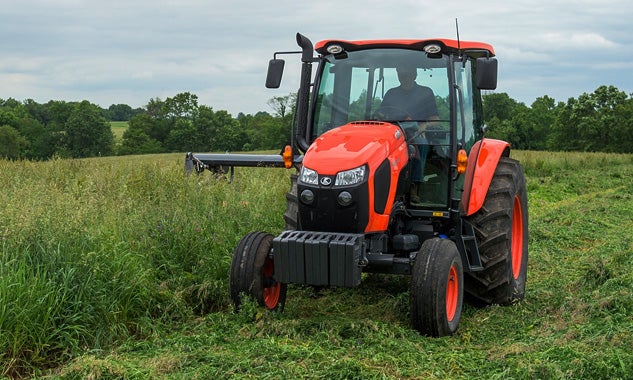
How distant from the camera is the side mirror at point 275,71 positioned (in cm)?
580

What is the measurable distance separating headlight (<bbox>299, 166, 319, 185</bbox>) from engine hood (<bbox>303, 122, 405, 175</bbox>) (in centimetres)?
3

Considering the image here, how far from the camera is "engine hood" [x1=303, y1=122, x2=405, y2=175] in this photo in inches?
200

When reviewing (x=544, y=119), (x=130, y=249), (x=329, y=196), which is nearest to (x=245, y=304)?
(x=329, y=196)

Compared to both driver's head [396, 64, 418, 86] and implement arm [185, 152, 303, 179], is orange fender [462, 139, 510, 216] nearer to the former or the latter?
driver's head [396, 64, 418, 86]

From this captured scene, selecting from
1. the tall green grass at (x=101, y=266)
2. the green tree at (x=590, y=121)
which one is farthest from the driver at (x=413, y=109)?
the green tree at (x=590, y=121)

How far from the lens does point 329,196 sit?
510cm

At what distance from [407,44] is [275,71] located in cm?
118

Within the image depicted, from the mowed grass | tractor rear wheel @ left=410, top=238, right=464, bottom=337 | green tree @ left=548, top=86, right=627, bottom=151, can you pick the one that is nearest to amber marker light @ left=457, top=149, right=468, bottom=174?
tractor rear wheel @ left=410, top=238, right=464, bottom=337

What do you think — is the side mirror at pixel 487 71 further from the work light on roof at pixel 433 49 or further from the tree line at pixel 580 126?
the tree line at pixel 580 126

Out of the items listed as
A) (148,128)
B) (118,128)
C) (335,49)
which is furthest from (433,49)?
(118,128)

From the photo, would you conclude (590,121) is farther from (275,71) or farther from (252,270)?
(252,270)

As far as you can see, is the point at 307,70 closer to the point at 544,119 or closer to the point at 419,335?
the point at 419,335

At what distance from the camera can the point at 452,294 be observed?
213 inches

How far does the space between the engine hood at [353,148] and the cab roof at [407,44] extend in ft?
2.62
